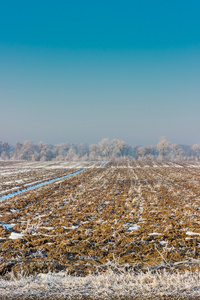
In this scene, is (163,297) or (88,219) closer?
(163,297)

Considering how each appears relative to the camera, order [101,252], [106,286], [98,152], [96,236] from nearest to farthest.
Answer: [106,286] → [101,252] → [96,236] → [98,152]

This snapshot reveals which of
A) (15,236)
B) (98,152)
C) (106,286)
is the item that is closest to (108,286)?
(106,286)

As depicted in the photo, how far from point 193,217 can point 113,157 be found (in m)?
99.2

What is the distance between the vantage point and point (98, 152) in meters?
118

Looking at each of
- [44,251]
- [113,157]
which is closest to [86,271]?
[44,251]

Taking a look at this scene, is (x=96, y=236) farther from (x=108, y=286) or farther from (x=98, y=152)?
(x=98, y=152)

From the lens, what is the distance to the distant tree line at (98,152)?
349 feet

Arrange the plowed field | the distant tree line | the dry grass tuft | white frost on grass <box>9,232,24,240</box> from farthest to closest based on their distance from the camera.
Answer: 1. the distant tree line
2. white frost on grass <box>9,232,24,240</box>
3. the plowed field
4. the dry grass tuft

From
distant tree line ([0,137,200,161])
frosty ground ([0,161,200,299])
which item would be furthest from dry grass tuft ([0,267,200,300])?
distant tree line ([0,137,200,161])

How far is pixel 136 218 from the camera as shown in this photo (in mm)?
10039

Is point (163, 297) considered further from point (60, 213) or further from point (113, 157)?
point (113, 157)

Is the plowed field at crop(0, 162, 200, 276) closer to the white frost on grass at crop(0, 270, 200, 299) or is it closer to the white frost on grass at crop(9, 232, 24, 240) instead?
the white frost on grass at crop(9, 232, 24, 240)

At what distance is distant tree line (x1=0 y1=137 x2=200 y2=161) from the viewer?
106 metres

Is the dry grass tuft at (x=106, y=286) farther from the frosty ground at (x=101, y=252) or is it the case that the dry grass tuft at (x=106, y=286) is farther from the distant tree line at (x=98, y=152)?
the distant tree line at (x=98, y=152)
